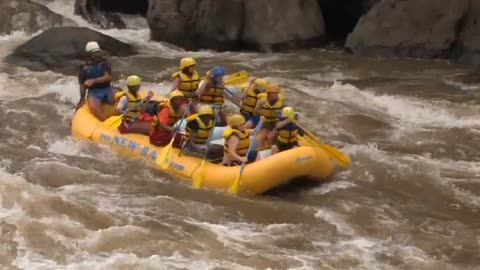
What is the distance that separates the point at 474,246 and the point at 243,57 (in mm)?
8573

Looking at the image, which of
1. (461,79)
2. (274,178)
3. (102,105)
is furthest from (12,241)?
(461,79)

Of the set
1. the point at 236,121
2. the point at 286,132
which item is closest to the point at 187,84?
the point at 236,121

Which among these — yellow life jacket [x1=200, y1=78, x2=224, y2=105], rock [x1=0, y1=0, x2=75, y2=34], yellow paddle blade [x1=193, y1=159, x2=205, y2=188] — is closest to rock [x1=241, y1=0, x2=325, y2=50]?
rock [x1=0, y1=0, x2=75, y2=34]

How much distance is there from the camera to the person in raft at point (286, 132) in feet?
23.7

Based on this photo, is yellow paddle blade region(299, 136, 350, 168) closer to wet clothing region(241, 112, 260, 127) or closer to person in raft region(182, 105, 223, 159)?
wet clothing region(241, 112, 260, 127)

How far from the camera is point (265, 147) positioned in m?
7.49

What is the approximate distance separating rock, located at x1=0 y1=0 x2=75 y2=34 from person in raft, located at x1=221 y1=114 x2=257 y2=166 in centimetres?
1020

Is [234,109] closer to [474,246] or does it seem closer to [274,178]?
[274,178]

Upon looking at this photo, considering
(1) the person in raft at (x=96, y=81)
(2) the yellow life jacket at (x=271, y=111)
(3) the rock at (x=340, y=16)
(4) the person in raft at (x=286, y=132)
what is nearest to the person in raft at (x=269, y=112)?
(2) the yellow life jacket at (x=271, y=111)

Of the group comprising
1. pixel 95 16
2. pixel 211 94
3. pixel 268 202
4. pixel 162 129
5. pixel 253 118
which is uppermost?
pixel 211 94

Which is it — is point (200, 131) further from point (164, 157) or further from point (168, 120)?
point (168, 120)

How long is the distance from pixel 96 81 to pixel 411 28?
6.97 meters

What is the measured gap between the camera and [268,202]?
273 inches

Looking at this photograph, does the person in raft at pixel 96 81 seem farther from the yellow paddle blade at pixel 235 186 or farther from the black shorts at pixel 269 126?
A: the yellow paddle blade at pixel 235 186
